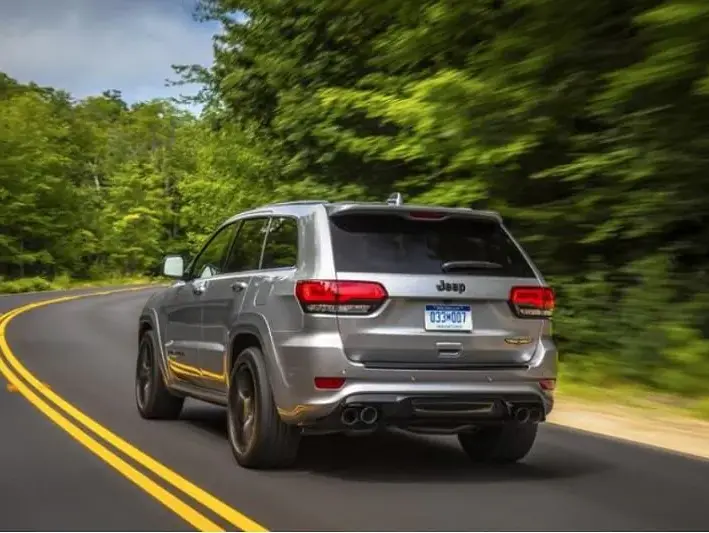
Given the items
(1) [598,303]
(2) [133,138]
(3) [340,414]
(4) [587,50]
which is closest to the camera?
(3) [340,414]

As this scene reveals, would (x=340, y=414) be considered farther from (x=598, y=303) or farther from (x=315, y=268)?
(x=598, y=303)

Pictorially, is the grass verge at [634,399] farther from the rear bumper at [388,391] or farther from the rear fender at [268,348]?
the rear fender at [268,348]

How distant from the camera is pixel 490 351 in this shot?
7160 mm

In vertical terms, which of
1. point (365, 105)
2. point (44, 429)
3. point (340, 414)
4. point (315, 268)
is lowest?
point (44, 429)

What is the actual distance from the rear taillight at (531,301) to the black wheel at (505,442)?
901 millimetres

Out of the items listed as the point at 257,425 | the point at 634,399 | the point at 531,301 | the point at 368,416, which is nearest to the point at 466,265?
the point at 531,301

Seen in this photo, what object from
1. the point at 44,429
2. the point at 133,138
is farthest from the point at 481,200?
the point at 133,138

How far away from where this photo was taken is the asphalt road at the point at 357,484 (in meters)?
6.03

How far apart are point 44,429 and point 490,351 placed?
4.31 meters

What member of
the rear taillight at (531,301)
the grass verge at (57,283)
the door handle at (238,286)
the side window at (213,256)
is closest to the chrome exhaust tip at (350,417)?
the rear taillight at (531,301)

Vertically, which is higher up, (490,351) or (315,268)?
(315,268)

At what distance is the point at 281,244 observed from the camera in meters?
7.71

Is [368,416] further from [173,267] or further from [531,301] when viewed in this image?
[173,267]

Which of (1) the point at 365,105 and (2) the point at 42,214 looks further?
(2) the point at 42,214
